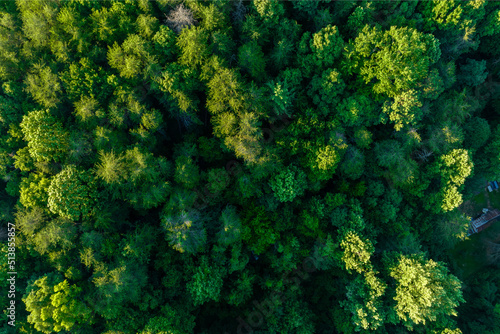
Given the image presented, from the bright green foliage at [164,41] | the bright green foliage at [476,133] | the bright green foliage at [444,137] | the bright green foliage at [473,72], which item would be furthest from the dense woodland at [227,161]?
the bright green foliage at [476,133]

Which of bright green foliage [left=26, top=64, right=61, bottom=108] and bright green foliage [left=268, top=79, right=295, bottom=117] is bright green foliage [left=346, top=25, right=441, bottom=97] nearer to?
bright green foliage [left=268, top=79, right=295, bottom=117]

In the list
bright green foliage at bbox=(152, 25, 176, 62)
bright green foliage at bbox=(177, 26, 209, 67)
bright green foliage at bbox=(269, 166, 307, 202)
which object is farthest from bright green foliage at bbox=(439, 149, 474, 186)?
bright green foliage at bbox=(152, 25, 176, 62)

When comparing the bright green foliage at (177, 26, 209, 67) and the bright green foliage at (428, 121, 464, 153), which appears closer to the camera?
the bright green foliage at (177, 26, 209, 67)

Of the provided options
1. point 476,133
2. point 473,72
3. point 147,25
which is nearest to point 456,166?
point 476,133

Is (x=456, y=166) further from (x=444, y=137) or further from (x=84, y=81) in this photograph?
(x=84, y=81)

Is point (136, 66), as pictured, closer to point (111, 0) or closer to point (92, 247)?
point (111, 0)

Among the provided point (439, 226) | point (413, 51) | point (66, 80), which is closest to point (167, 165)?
point (66, 80)
